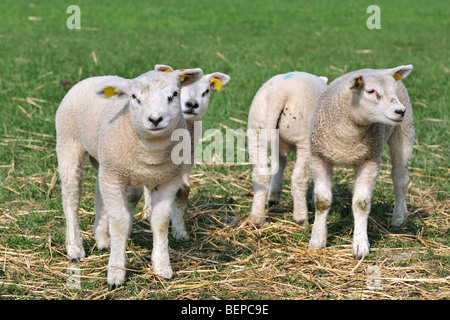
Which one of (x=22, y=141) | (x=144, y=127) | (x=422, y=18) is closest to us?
(x=144, y=127)

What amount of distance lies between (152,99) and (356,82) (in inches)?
60.9

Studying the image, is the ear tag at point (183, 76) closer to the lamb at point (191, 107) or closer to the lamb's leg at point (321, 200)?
the lamb at point (191, 107)

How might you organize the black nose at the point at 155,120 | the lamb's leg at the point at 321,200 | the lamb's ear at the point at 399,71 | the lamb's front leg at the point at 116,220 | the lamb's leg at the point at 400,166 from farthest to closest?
the lamb's leg at the point at 400,166
the lamb's leg at the point at 321,200
the lamb's ear at the point at 399,71
the lamb's front leg at the point at 116,220
the black nose at the point at 155,120

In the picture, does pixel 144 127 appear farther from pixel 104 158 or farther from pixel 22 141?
pixel 22 141

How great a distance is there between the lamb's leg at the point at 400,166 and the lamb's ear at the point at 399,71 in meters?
0.73

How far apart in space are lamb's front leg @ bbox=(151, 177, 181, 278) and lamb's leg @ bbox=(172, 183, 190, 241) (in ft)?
2.66

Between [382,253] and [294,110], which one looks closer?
[382,253]

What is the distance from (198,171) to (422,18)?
15357 millimetres

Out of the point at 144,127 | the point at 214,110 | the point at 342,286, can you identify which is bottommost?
the point at 342,286

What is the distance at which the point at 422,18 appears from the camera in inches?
776

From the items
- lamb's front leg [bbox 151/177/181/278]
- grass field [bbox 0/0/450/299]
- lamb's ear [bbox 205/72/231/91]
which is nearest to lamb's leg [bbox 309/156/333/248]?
grass field [bbox 0/0/450/299]

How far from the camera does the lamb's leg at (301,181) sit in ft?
16.8

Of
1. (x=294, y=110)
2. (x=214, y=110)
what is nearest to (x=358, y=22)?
(x=214, y=110)

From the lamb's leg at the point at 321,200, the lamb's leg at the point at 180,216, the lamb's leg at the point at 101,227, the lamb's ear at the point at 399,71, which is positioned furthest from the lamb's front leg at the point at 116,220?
the lamb's ear at the point at 399,71
